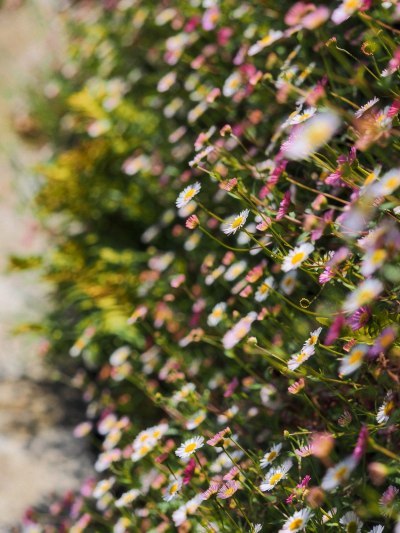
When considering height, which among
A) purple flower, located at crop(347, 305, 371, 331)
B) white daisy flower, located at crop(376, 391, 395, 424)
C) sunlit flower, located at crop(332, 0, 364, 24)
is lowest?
white daisy flower, located at crop(376, 391, 395, 424)

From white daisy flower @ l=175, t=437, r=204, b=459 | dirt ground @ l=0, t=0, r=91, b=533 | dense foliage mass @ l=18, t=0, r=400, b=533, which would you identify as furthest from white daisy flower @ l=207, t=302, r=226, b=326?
dirt ground @ l=0, t=0, r=91, b=533

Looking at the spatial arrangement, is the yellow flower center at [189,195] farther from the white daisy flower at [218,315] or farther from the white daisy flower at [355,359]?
the white daisy flower at [355,359]

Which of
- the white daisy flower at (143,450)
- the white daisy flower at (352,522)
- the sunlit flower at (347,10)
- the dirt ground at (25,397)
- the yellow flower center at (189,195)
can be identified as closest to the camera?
the white daisy flower at (352,522)

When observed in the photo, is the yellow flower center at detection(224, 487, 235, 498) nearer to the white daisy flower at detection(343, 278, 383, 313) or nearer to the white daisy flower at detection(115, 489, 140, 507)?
the white daisy flower at detection(115, 489, 140, 507)

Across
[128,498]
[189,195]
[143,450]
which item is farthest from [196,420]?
[189,195]

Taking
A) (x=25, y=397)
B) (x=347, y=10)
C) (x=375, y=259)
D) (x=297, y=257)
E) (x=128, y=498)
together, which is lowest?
(x=25, y=397)

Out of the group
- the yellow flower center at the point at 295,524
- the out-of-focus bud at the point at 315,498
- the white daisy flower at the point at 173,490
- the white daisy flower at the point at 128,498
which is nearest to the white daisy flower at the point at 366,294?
the out-of-focus bud at the point at 315,498

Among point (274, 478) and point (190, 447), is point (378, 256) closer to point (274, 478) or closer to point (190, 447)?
point (274, 478)

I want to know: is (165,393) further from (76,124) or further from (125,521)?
(76,124)
